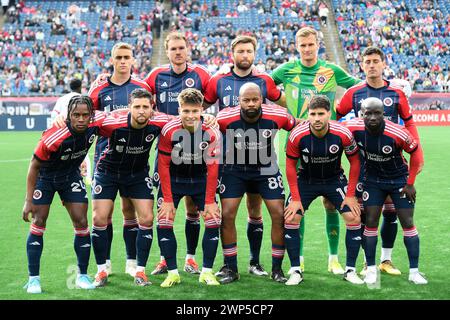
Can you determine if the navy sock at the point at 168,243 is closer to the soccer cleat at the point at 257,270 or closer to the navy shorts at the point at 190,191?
the navy shorts at the point at 190,191

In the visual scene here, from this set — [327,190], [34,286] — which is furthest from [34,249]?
[327,190]

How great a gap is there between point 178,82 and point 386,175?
2.38 metres

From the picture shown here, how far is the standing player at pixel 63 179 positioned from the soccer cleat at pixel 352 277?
2403 millimetres

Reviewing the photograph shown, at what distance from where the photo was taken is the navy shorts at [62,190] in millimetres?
5910

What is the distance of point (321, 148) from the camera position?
20.0 feet

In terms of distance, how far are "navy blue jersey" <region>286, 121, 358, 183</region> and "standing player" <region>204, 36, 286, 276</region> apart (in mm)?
624

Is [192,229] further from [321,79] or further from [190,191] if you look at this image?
[321,79]

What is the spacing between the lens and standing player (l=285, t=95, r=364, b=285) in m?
6.06

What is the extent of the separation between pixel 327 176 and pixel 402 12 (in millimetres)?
32120

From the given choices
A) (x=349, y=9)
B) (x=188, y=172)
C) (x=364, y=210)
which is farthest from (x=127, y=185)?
(x=349, y=9)

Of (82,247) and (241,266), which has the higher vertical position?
(82,247)

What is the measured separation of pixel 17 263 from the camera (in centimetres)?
684

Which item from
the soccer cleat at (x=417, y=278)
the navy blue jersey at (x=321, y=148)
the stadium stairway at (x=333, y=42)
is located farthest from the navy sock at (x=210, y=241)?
the stadium stairway at (x=333, y=42)
